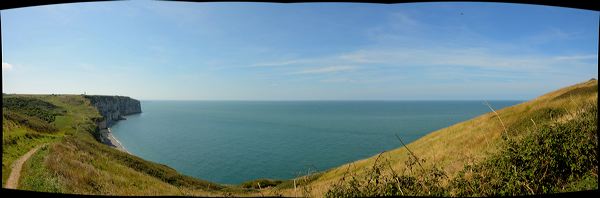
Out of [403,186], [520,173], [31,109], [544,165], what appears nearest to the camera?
[403,186]

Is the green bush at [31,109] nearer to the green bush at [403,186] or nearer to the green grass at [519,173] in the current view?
the green bush at [403,186]

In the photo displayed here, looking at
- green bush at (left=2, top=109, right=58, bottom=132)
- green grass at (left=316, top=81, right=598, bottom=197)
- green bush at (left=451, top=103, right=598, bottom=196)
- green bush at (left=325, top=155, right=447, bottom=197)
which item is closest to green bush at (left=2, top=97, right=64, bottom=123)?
green bush at (left=2, top=109, right=58, bottom=132)

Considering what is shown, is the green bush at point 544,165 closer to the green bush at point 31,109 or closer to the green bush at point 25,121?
the green bush at point 25,121

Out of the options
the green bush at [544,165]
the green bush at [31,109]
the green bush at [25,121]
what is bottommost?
the green bush at [544,165]

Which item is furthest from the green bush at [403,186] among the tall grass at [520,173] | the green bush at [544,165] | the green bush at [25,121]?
the green bush at [25,121]

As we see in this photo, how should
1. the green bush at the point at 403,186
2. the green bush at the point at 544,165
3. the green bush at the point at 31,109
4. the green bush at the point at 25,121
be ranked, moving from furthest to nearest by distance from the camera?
the green bush at the point at 31,109
the green bush at the point at 25,121
the green bush at the point at 544,165
the green bush at the point at 403,186

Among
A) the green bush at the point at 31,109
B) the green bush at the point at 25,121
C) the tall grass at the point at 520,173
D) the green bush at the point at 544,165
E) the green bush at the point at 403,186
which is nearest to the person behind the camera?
the green bush at the point at 403,186

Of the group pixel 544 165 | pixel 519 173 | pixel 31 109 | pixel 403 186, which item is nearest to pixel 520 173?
pixel 519 173

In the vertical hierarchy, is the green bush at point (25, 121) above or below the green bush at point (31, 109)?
below

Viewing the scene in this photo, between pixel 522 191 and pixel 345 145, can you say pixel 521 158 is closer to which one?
pixel 522 191

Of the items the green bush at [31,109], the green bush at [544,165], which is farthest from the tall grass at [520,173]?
the green bush at [31,109]

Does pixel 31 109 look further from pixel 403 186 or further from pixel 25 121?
pixel 403 186

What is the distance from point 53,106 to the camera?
135125 mm

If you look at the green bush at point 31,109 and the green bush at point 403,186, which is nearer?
the green bush at point 403,186
